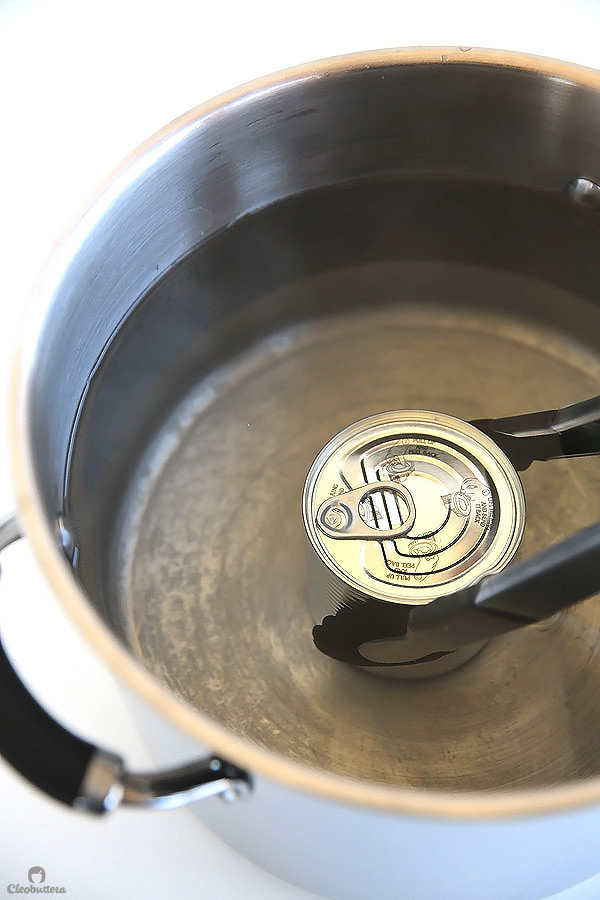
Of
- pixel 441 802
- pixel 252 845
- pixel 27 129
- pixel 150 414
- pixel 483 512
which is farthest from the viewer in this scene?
pixel 27 129

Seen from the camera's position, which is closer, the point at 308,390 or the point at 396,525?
the point at 396,525

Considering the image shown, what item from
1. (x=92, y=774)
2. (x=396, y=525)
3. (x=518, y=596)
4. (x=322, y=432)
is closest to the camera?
(x=92, y=774)

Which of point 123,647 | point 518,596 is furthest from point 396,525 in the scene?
point 123,647

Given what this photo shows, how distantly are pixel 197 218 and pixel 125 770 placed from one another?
0.47m

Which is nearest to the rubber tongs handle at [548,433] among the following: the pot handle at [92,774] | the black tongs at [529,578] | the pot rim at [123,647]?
the black tongs at [529,578]

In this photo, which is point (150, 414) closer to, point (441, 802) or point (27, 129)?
point (27, 129)

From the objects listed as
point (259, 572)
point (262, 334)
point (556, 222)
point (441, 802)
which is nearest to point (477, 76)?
point (556, 222)

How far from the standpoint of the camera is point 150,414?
0.79m

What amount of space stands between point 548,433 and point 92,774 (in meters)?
0.45

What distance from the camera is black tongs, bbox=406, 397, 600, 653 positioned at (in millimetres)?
511

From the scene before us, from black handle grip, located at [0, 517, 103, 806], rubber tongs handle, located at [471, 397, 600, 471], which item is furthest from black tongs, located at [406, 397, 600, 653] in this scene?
black handle grip, located at [0, 517, 103, 806]

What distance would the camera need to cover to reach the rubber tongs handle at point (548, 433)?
69cm

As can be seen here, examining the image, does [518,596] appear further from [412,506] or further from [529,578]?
[412,506]

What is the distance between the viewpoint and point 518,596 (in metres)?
0.54
